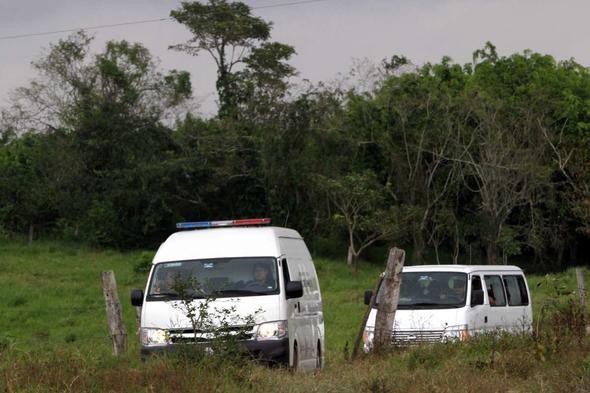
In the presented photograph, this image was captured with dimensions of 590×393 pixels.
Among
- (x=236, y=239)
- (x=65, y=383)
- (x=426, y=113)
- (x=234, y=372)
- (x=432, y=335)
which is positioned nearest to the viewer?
(x=65, y=383)

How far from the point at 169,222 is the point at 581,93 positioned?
21633mm

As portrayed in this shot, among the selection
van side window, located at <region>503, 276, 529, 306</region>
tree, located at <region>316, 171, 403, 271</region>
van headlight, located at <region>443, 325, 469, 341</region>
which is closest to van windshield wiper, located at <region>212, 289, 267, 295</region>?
van headlight, located at <region>443, 325, 469, 341</region>

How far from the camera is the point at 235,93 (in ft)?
185

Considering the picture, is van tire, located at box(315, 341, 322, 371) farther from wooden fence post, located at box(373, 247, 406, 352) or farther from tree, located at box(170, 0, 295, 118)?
tree, located at box(170, 0, 295, 118)

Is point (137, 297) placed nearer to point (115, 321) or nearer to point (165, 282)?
point (165, 282)

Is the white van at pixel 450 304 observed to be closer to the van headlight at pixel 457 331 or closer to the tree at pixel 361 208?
the van headlight at pixel 457 331

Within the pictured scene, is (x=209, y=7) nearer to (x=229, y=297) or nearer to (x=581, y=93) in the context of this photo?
(x=581, y=93)

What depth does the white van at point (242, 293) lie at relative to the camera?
13.9 m

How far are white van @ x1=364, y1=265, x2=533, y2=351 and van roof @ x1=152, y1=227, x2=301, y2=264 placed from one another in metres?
2.96

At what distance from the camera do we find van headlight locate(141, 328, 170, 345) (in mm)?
14086

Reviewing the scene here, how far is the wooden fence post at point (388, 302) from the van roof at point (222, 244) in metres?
1.67

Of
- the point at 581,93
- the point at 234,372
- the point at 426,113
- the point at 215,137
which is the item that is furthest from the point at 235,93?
the point at 234,372

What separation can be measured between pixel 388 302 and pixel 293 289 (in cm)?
183

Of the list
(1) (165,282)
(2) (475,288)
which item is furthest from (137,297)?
(2) (475,288)
